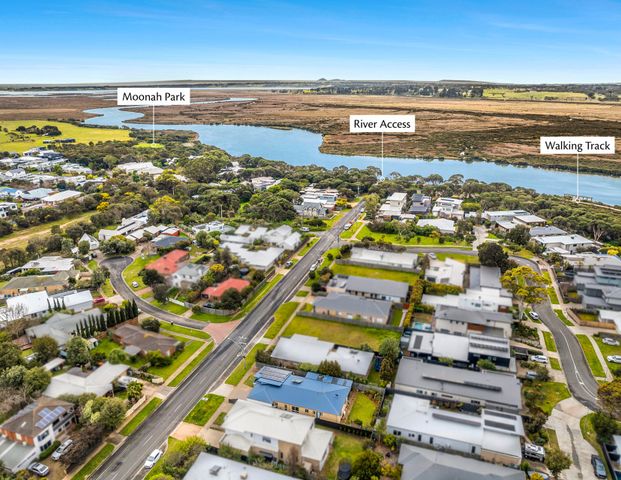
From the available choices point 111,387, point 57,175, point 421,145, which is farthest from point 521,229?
point 57,175

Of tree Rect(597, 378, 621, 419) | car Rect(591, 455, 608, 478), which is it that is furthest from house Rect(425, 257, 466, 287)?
car Rect(591, 455, 608, 478)

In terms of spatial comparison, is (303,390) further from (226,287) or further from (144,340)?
(226,287)

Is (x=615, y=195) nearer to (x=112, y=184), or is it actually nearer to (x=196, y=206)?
(x=196, y=206)

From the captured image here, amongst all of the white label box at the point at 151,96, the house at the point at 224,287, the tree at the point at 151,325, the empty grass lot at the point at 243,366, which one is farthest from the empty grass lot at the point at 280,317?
the white label box at the point at 151,96

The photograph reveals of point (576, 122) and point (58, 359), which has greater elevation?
point (576, 122)

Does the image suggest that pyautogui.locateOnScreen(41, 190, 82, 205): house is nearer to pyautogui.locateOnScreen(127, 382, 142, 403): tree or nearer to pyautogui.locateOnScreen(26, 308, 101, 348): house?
pyautogui.locateOnScreen(26, 308, 101, 348): house

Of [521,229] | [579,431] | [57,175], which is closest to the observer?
[579,431]
